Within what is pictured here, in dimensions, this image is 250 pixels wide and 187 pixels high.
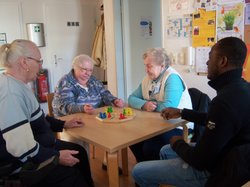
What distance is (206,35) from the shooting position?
266cm

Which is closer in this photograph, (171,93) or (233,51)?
(233,51)

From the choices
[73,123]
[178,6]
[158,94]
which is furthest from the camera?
[178,6]

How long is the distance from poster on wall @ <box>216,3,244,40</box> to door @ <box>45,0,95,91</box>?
116 inches

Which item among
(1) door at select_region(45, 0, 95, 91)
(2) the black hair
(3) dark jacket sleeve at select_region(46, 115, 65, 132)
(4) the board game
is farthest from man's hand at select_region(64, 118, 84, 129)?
(1) door at select_region(45, 0, 95, 91)

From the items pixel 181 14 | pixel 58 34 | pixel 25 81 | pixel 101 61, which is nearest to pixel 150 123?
pixel 25 81

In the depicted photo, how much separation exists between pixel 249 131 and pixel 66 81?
159cm

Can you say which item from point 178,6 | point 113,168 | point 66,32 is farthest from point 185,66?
point 66,32

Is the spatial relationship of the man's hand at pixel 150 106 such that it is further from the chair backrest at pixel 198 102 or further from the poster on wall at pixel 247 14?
the poster on wall at pixel 247 14

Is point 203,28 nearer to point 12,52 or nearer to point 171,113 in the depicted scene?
point 171,113

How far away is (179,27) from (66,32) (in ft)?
8.24

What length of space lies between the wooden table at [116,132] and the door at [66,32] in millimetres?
2845

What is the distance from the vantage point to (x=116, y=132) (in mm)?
1708

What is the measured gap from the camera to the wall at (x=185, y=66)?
2744mm

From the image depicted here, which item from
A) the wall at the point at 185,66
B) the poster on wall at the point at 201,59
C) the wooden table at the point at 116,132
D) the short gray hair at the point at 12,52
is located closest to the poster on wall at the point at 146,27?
the wall at the point at 185,66
